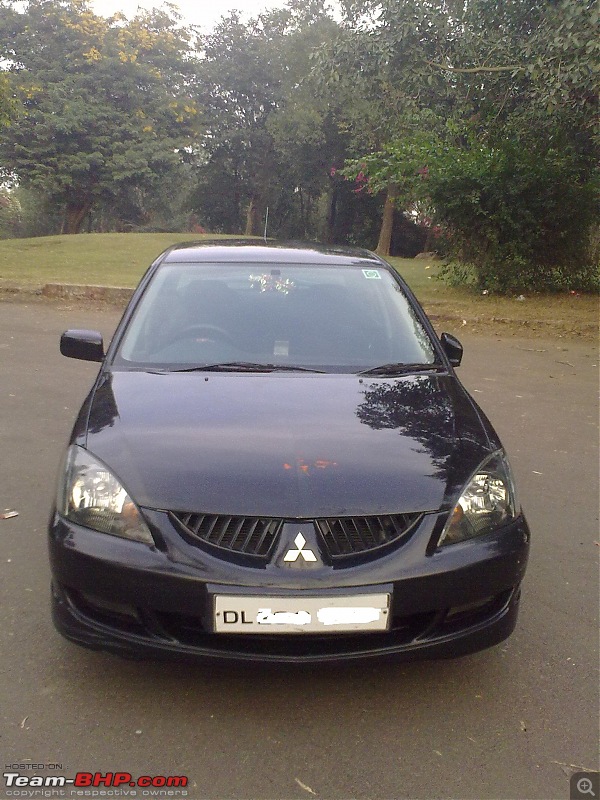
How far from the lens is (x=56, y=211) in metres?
42.5

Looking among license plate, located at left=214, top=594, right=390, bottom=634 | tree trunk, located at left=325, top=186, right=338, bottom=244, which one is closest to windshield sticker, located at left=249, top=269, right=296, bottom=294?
license plate, located at left=214, top=594, right=390, bottom=634

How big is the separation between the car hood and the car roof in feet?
3.57

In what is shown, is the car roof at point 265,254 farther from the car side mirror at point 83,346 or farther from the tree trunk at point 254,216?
the tree trunk at point 254,216

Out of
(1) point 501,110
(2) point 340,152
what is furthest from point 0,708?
(2) point 340,152

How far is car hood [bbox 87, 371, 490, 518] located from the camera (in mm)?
2643

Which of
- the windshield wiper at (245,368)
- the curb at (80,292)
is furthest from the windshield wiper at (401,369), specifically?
the curb at (80,292)

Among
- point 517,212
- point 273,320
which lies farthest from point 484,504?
point 517,212

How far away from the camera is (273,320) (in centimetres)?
406

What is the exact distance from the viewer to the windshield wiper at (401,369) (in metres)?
3.77

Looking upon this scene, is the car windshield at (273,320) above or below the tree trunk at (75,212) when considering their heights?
above

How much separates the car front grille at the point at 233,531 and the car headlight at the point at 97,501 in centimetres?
14

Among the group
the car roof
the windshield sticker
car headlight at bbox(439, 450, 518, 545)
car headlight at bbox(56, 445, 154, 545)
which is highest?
the car roof

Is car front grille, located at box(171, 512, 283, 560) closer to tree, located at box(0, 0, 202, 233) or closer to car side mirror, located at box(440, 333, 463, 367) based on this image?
car side mirror, located at box(440, 333, 463, 367)

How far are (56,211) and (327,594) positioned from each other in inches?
1712
